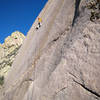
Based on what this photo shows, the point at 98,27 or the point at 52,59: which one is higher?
the point at 52,59

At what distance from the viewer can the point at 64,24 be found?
5.10m

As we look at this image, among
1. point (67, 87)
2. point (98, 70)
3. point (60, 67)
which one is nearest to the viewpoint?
point (98, 70)

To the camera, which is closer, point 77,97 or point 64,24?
point 77,97

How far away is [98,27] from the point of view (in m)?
3.25

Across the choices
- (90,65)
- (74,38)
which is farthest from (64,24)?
(90,65)

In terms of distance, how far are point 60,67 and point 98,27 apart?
1.93 m

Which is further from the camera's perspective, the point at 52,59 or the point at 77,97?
the point at 52,59

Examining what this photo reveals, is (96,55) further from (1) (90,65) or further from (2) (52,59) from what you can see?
(2) (52,59)

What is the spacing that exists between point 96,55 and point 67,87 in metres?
1.43

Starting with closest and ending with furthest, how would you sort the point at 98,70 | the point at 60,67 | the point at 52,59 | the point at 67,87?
1. the point at 98,70
2. the point at 67,87
3. the point at 60,67
4. the point at 52,59

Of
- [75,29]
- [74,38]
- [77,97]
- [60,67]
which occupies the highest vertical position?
[75,29]

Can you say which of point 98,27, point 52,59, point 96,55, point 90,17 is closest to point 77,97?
point 96,55

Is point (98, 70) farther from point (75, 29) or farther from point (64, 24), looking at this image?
point (64, 24)

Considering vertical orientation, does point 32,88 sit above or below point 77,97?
above
